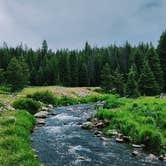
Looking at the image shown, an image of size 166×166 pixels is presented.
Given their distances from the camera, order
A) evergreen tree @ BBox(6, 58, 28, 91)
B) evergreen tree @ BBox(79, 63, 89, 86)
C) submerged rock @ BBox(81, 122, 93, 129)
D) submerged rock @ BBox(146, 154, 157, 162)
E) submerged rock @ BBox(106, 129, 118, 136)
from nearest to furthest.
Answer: submerged rock @ BBox(146, 154, 157, 162) → submerged rock @ BBox(106, 129, 118, 136) → submerged rock @ BBox(81, 122, 93, 129) → evergreen tree @ BBox(6, 58, 28, 91) → evergreen tree @ BBox(79, 63, 89, 86)

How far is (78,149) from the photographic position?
68.0 ft

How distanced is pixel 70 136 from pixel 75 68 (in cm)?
8229

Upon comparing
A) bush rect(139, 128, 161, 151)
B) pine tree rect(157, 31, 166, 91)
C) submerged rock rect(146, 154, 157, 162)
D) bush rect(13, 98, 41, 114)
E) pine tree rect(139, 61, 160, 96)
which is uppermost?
pine tree rect(157, 31, 166, 91)

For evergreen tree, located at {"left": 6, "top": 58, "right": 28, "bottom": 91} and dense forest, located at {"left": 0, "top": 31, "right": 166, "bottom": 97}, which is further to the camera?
evergreen tree, located at {"left": 6, "top": 58, "right": 28, "bottom": 91}

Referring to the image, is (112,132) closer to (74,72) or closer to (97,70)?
(74,72)

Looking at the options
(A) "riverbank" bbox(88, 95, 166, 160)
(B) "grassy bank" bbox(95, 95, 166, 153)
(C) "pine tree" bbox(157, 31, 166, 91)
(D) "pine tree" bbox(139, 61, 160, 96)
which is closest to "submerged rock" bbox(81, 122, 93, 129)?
(A) "riverbank" bbox(88, 95, 166, 160)

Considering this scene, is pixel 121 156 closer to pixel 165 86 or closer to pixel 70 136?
pixel 70 136

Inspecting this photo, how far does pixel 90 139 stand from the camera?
24156 millimetres

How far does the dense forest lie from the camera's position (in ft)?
211

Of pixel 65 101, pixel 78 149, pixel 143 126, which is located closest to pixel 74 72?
pixel 65 101

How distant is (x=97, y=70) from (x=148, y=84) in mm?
53216

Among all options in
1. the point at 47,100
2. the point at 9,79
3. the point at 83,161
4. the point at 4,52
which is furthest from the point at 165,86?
the point at 4,52

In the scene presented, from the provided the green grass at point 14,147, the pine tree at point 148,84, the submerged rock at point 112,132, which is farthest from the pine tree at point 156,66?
the green grass at point 14,147

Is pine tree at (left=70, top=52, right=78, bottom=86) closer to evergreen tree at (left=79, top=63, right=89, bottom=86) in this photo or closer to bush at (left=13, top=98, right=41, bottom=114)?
evergreen tree at (left=79, top=63, right=89, bottom=86)
